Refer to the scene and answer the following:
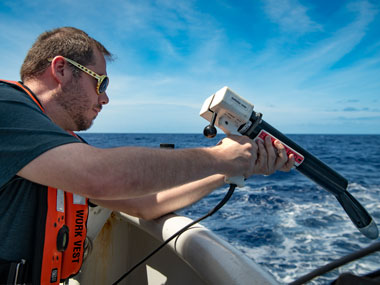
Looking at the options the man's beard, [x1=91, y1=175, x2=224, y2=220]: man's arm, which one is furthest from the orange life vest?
[x1=91, y1=175, x2=224, y2=220]: man's arm

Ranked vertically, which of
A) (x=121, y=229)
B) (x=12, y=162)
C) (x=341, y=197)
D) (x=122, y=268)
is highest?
(x=12, y=162)

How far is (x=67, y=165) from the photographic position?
813 millimetres

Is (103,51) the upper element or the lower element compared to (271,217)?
upper

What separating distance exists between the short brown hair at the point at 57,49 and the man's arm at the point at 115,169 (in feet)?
2.16

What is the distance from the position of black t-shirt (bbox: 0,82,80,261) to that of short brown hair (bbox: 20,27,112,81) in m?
0.29

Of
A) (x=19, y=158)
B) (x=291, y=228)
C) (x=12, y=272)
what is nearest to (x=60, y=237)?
(x=12, y=272)

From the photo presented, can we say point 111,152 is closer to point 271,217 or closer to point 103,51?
point 103,51

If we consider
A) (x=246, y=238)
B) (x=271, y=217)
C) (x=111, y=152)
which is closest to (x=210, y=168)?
(x=111, y=152)

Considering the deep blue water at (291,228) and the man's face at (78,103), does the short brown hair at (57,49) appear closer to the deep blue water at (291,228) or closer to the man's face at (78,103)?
the man's face at (78,103)

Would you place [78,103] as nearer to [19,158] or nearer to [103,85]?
[103,85]

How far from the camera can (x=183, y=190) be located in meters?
1.62

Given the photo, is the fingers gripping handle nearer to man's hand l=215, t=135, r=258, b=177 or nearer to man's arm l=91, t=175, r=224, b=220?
man's hand l=215, t=135, r=258, b=177

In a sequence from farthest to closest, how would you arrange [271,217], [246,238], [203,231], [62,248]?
1. [271,217]
2. [246,238]
3. [203,231]
4. [62,248]

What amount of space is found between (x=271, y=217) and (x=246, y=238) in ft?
3.83
